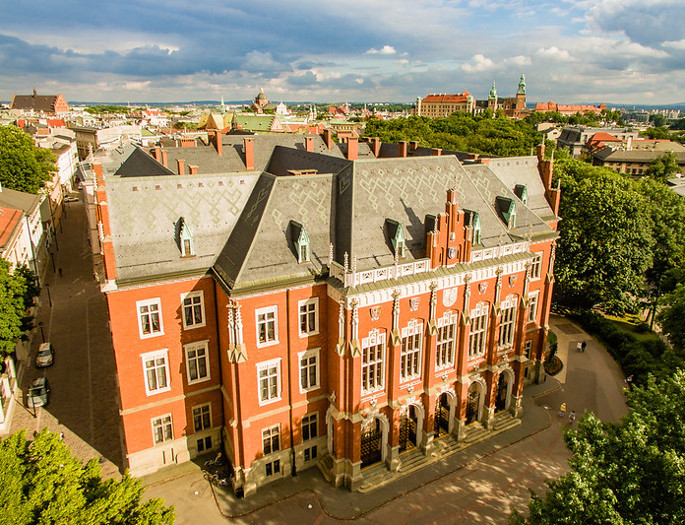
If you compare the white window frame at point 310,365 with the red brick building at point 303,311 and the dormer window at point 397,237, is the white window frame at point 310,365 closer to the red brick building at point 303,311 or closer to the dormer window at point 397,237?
Answer: the red brick building at point 303,311

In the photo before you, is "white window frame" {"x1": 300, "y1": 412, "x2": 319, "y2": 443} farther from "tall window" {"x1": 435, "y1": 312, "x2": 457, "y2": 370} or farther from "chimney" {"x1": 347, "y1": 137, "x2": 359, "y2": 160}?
"chimney" {"x1": 347, "y1": 137, "x2": 359, "y2": 160}

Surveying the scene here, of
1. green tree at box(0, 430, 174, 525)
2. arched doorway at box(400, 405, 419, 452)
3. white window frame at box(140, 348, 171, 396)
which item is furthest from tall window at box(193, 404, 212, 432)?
arched doorway at box(400, 405, 419, 452)

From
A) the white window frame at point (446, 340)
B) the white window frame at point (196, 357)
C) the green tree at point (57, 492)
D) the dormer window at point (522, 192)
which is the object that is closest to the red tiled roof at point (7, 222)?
the white window frame at point (196, 357)

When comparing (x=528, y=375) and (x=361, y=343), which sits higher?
(x=361, y=343)

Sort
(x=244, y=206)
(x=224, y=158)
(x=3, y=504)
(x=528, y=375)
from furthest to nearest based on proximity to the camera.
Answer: (x=224, y=158), (x=528, y=375), (x=244, y=206), (x=3, y=504)

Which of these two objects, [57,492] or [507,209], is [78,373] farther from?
[507,209]

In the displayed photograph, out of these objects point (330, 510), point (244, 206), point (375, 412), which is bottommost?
point (330, 510)

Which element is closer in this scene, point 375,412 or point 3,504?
point 3,504

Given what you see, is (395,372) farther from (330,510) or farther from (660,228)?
(660,228)

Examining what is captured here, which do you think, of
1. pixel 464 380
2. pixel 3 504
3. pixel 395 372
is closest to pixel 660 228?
pixel 464 380
